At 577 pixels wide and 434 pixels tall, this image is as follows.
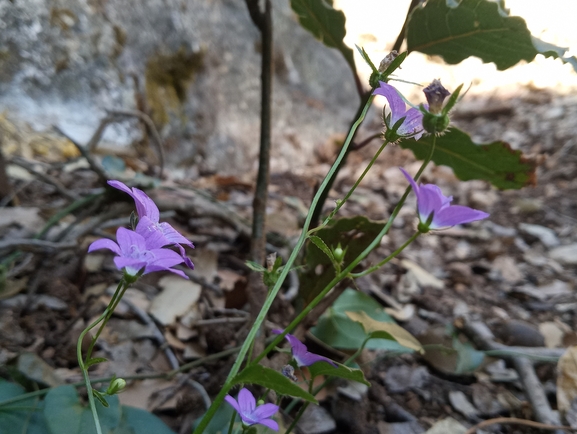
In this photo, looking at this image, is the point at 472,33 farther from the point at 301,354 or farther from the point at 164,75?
the point at 164,75

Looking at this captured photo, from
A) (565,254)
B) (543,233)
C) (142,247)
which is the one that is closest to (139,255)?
(142,247)

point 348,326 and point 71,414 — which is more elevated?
point 348,326

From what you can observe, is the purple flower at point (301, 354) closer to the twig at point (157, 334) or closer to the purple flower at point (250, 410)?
the purple flower at point (250, 410)

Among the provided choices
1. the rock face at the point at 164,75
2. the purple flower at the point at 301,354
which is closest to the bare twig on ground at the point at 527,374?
the purple flower at the point at 301,354

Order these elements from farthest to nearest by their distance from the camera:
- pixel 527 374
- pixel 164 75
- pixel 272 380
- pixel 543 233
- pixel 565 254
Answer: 1. pixel 164 75
2. pixel 543 233
3. pixel 565 254
4. pixel 527 374
5. pixel 272 380

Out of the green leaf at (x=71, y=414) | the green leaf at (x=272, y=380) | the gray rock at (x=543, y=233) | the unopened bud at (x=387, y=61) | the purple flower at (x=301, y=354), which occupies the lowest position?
the green leaf at (x=71, y=414)

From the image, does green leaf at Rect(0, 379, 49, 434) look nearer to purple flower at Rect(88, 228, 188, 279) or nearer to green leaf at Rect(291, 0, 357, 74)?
purple flower at Rect(88, 228, 188, 279)

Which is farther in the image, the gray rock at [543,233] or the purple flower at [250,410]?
the gray rock at [543,233]
